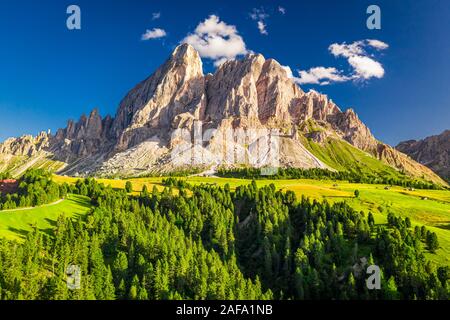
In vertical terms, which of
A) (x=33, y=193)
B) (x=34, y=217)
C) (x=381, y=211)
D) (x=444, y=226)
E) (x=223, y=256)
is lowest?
(x=223, y=256)

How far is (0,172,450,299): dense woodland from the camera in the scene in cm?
9621

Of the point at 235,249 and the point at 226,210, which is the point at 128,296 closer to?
the point at 235,249

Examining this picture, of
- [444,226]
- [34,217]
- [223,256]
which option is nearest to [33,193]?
[34,217]

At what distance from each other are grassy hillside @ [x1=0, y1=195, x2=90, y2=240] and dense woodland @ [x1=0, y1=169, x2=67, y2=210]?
453 cm

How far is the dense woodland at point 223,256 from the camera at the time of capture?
96206 mm

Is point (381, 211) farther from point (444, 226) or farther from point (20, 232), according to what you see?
point (20, 232)

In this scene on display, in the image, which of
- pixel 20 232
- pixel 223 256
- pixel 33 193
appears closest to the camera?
pixel 20 232

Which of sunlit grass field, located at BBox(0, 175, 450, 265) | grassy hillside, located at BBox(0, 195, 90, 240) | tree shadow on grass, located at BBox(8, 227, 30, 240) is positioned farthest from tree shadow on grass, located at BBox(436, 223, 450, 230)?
tree shadow on grass, located at BBox(8, 227, 30, 240)

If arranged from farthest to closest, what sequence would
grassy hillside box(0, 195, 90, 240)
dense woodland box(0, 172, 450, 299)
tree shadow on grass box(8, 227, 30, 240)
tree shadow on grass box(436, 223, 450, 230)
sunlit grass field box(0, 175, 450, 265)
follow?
tree shadow on grass box(436, 223, 450, 230) < sunlit grass field box(0, 175, 450, 265) < grassy hillside box(0, 195, 90, 240) < tree shadow on grass box(8, 227, 30, 240) < dense woodland box(0, 172, 450, 299)

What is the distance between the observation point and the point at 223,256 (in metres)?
133

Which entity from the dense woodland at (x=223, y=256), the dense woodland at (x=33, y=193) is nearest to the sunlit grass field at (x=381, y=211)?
the dense woodland at (x=33, y=193)

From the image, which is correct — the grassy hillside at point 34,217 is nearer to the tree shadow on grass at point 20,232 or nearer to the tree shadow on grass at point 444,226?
the tree shadow on grass at point 20,232

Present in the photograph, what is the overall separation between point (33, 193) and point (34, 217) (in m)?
22.8

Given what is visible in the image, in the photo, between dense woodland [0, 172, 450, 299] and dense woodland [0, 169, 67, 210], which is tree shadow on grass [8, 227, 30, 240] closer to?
dense woodland [0, 172, 450, 299]
